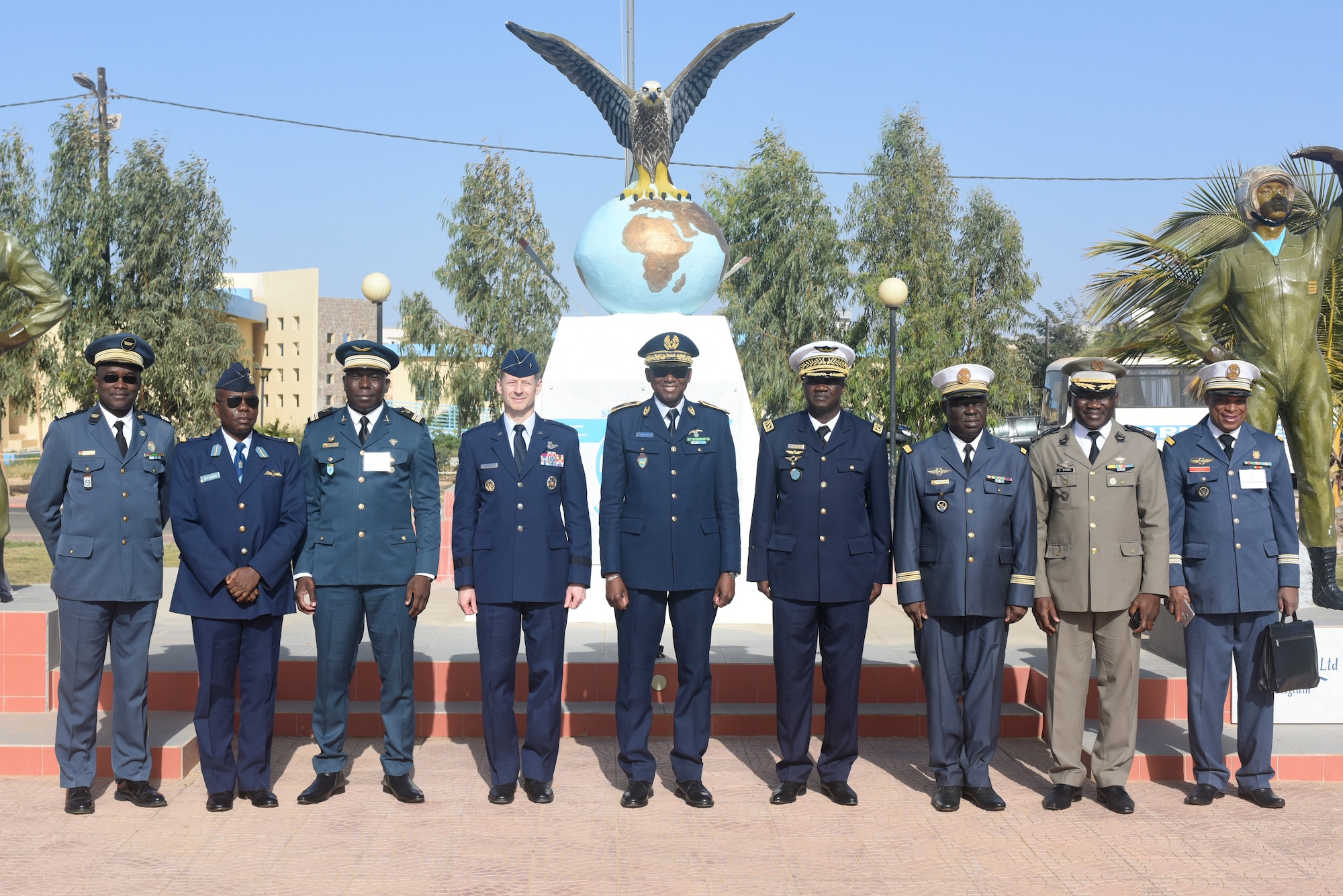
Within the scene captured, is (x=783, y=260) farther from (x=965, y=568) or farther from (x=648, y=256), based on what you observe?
(x=965, y=568)

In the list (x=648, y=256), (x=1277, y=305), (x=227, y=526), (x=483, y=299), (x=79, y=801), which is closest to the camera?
(x=79, y=801)

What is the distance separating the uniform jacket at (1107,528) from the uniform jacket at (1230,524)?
198mm

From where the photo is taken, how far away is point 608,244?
25.6 feet

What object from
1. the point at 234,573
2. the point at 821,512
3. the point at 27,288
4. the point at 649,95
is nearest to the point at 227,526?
the point at 234,573

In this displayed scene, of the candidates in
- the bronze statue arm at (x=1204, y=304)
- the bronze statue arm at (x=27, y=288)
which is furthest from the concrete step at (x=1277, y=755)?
the bronze statue arm at (x=27, y=288)

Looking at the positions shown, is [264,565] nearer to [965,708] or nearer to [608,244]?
[965,708]

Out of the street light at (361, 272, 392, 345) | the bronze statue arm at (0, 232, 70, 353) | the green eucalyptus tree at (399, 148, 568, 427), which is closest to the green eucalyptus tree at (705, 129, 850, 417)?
the green eucalyptus tree at (399, 148, 568, 427)

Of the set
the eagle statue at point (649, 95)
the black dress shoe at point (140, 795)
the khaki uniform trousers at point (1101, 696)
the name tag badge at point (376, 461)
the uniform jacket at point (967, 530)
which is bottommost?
the black dress shoe at point (140, 795)

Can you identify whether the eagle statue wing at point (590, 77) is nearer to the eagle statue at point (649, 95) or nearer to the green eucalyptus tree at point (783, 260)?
the eagle statue at point (649, 95)

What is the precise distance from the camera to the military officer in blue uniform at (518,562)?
15.0ft

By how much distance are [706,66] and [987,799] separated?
5928mm

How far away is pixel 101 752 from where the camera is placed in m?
4.75

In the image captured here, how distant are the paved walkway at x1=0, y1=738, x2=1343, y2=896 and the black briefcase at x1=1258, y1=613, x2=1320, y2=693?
477 millimetres

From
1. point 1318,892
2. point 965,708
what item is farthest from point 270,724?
point 1318,892
